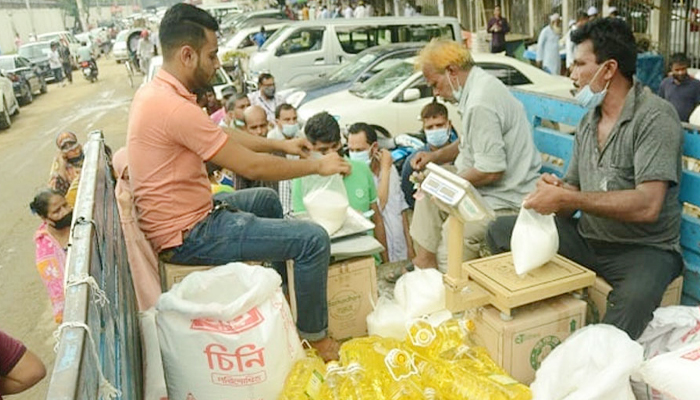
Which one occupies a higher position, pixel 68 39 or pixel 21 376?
pixel 68 39

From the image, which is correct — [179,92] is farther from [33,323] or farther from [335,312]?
[33,323]

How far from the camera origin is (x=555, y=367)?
226 cm

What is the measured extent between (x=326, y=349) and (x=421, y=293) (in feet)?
1.83

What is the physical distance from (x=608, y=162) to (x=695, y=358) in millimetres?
1019

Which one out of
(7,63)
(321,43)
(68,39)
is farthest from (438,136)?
(68,39)

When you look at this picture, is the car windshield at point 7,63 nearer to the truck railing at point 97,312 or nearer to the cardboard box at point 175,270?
the truck railing at point 97,312

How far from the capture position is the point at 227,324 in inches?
87.7

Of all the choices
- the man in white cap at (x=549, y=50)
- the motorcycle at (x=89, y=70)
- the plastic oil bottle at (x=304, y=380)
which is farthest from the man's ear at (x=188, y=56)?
the motorcycle at (x=89, y=70)

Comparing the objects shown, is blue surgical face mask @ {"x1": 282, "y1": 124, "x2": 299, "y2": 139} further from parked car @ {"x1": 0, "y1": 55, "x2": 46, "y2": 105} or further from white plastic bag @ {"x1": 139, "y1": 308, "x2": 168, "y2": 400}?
parked car @ {"x1": 0, "y1": 55, "x2": 46, "y2": 105}

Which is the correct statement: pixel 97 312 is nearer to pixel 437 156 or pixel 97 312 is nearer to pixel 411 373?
pixel 411 373

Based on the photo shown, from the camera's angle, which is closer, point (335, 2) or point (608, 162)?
point (608, 162)

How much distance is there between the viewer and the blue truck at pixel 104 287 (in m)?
1.37

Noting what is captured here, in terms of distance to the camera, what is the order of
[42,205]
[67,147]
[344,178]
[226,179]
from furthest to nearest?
[67,147] < [226,179] < [42,205] < [344,178]

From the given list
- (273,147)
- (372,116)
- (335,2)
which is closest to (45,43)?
(335,2)
